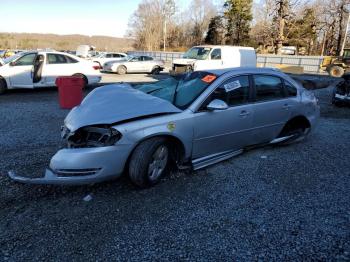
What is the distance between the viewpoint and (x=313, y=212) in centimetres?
319

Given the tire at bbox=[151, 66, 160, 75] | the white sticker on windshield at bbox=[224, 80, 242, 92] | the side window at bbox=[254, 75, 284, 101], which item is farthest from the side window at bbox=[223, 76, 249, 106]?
the tire at bbox=[151, 66, 160, 75]

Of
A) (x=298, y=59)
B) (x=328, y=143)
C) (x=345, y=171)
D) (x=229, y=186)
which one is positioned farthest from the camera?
(x=298, y=59)

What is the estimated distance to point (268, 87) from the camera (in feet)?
14.9

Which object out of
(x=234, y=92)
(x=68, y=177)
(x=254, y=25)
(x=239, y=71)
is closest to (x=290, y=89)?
(x=239, y=71)

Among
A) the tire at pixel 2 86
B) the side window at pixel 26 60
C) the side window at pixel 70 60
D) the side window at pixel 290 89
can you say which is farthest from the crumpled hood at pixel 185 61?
the side window at pixel 290 89

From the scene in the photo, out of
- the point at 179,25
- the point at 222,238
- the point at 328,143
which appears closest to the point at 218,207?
the point at 222,238

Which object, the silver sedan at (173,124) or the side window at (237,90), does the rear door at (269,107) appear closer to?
the silver sedan at (173,124)

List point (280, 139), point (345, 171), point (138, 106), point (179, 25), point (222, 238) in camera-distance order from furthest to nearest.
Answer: point (179, 25) < point (280, 139) < point (345, 171) < point (138, 106) < point (222, 238)

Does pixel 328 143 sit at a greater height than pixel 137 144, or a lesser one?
lesser

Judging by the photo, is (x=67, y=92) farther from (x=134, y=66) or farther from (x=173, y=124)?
(x=134, y=66)

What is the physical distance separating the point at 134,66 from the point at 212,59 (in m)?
7.42

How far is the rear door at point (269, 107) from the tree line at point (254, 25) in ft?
110

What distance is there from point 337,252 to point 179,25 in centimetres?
6669

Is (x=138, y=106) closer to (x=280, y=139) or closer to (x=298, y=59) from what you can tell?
(x=280, y=139)
